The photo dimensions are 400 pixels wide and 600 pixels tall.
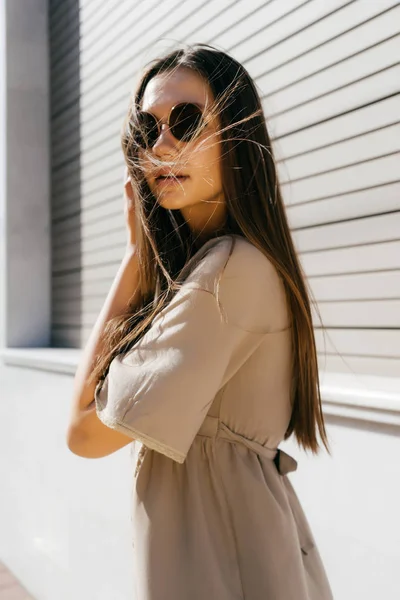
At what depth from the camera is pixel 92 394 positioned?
1.18 meters

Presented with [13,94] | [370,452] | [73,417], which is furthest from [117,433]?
[13,94]

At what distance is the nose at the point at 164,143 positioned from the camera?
49.3 inches

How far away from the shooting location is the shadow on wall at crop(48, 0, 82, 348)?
496 centimetres

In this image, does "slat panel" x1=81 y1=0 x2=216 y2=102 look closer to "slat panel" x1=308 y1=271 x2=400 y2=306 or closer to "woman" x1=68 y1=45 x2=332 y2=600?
"slat panel" x1=308 y1=271 x2=400 y2=306

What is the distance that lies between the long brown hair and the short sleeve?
0.24 ft

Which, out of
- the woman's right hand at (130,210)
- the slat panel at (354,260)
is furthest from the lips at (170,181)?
the slat panel at (354,260)

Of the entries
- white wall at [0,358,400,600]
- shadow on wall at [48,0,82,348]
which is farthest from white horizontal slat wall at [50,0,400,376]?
shadow on wall at [48,0,82,348]

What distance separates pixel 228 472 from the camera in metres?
1.17

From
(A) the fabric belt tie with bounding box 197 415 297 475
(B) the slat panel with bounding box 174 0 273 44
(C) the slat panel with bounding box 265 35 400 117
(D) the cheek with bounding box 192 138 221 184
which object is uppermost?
(B) the slat panel with bounding box 174 0 273 44

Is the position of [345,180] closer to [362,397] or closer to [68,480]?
[362,397]

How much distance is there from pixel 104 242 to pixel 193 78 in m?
3.34

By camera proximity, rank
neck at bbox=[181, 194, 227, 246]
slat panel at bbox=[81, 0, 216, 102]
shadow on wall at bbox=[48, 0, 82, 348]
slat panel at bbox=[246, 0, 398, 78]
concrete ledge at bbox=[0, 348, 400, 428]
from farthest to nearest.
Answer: shadow on wall at bbox=[48, 0, 82, 348] → slat panel at bbox=[81, 0, 216, 102] → slat panel at bbox=[246, 0, 398, 78] → concrete ledge at bbox=[0, 348, 400, 428] → neck at bbox=[181, 194, 227, 246]

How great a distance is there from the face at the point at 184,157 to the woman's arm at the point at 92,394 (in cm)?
18

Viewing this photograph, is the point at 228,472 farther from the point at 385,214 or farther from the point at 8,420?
the point at 8,420
